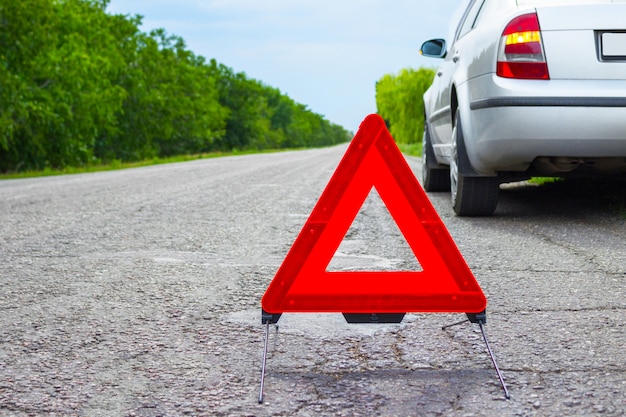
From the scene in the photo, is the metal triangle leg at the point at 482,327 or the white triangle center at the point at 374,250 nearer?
the metal triangle leg at the point at 482,327

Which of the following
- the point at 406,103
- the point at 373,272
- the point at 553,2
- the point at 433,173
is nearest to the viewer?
the point at 373,272

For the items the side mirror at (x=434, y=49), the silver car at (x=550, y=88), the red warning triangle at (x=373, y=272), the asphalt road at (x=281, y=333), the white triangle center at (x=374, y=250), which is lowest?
the white triangle center at (x=374, y=250)

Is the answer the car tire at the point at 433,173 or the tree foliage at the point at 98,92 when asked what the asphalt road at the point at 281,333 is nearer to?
the car tire at the point at 433,173

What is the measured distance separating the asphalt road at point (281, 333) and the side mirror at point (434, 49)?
2.34 meters

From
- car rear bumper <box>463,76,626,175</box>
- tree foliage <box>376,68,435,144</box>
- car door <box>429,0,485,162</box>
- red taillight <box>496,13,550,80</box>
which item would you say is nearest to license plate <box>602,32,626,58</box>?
car rear bumper <box>463,76,626,175</box>

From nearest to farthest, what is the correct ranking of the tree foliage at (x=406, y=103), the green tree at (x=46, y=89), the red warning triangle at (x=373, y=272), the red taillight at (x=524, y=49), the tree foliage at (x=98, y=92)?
the red warning triangle at (x=373, y=272) → the red taillight at (x=524, y=49) → the green tree at (x=46, y=89) → the tree foliage at (x=98, y=92) → the tree foliage at (x=406, y=103)

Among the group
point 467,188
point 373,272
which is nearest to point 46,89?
point 467,188

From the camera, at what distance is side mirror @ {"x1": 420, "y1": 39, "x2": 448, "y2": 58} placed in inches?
309

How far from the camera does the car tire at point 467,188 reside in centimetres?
634

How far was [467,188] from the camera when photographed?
652 cm

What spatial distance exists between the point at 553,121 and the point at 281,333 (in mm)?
3106

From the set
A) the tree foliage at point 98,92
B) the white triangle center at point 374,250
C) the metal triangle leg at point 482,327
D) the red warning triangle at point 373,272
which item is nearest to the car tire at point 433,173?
the white triangle center at point 374,250

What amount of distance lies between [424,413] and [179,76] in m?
61.0

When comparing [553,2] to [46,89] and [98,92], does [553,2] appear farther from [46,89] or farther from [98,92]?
[98,92]
